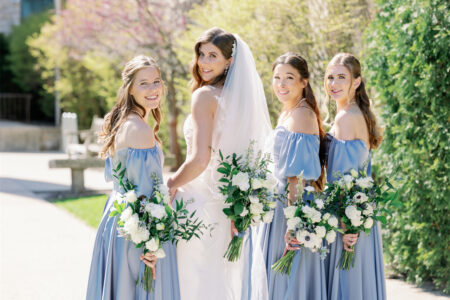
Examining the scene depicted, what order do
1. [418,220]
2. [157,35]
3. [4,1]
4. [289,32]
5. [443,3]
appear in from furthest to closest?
[4,1] < [157,35] < [289,32] < [418,220] < [443,3]

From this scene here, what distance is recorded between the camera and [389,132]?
5953 millimetres

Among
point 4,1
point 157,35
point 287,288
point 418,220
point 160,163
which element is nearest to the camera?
point 160,163

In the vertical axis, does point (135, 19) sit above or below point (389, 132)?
above

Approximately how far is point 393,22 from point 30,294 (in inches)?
165

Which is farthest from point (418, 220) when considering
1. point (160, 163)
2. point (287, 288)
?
point (160, 163)

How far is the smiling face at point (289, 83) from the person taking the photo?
407 cm

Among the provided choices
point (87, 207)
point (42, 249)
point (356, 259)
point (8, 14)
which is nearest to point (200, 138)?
point (356, 259)

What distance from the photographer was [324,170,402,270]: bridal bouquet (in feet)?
12.6

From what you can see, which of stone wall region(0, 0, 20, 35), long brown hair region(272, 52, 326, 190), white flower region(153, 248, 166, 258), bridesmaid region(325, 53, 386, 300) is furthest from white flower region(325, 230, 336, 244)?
stone wall region(0, 0, 20, 35)

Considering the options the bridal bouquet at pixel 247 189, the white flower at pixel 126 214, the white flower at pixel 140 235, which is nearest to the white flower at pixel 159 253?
the white flower at pixel 140 235

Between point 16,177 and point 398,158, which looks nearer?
point 398,158

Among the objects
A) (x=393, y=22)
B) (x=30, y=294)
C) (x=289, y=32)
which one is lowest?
(x=30, y=294)

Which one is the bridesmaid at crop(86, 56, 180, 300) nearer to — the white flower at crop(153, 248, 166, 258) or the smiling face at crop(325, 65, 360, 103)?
the white flower at crop(153, 248, 166, 258)

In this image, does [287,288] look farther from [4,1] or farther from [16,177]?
[4,1]
